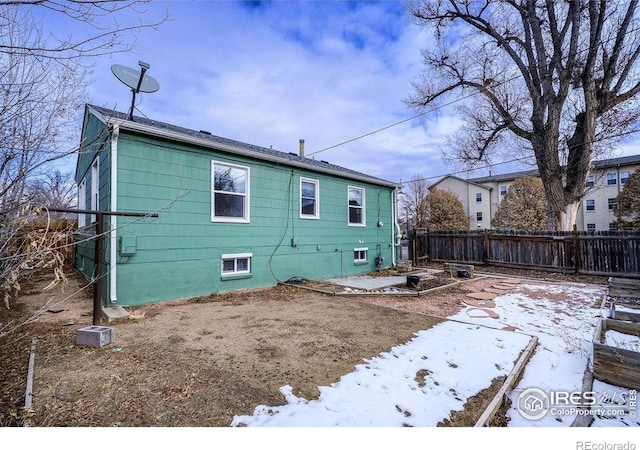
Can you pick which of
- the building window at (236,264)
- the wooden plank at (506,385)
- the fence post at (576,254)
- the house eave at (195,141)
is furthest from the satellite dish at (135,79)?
the fence post at (576,254)

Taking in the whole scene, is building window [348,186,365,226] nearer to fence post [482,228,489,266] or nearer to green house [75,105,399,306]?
green house [75,105,399,306]

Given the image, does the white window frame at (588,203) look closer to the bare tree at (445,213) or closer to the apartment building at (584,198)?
the apartment building at (584,198)

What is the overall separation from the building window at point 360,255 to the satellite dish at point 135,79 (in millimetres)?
6929

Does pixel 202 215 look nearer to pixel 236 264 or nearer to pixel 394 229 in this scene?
pixel 236 264

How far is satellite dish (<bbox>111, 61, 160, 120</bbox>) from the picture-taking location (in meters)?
5.21

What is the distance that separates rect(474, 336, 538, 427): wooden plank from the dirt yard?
0.09 m

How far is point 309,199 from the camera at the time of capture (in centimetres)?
835

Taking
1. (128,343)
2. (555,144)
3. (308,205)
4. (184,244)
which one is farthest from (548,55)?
(128,343)

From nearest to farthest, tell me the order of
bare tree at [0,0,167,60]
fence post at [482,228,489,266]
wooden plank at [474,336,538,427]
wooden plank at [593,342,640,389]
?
bare tree at [0,0,167,60] < wooden plank at [474,336,538,427] < wooden plank at [593,342,640,389] < fence post at [482,228,489,266]

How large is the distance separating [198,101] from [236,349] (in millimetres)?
6085

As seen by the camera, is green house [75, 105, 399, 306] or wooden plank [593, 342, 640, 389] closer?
wooden plank [593, 342, 640, 389]

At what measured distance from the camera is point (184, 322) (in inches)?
170

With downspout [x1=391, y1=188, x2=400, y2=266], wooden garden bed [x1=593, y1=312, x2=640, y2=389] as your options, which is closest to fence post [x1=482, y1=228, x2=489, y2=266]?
downspout [x1=391, y1=188, x2=400, y2=266]

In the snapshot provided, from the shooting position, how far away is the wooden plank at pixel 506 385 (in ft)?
6.73
